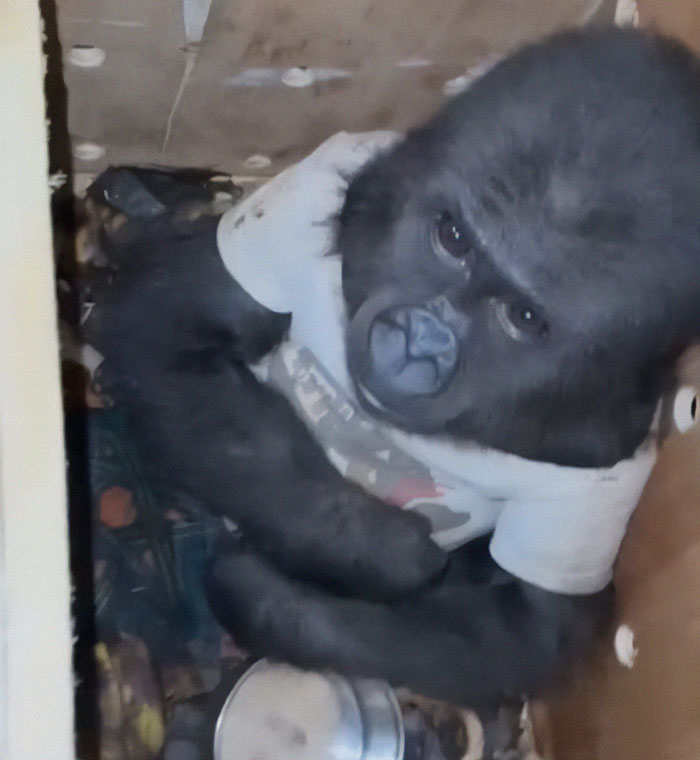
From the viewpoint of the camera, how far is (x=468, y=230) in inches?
20.9

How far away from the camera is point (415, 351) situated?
1.78ft

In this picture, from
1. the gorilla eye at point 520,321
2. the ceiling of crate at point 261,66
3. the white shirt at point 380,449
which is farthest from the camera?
the ceiling of crate at point 261,66

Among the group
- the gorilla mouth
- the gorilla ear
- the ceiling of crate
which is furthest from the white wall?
the gorilla ear

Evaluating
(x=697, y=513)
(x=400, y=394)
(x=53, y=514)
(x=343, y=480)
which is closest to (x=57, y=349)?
(x=53, y=514)

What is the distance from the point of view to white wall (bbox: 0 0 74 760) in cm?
42

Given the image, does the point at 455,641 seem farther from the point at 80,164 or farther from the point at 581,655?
the point at 80,164

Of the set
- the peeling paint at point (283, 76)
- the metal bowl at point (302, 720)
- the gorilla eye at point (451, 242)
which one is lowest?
the metal bowl at point (302, 720)

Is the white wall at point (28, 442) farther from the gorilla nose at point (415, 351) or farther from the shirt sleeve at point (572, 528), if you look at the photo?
the shirt sleeve at point (572, 528)

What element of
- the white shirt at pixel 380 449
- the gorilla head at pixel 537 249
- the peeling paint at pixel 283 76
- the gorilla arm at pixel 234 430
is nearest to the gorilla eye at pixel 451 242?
the gorilla head at pixel 537 249

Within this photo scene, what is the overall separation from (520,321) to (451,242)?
0.06 metres

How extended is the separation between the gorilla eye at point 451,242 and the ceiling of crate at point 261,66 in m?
0.26

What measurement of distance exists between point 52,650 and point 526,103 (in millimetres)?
358

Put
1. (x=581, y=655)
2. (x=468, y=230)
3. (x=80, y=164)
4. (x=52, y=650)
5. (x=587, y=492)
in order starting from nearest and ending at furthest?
(x=52, y=650)
(x=468, y=230)
(x=587, y=492)
(x=581, y=655)
(x=80, y=164)

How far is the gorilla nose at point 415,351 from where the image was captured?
54cm
